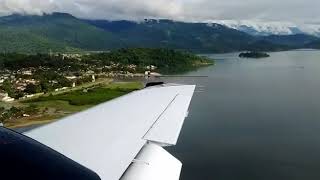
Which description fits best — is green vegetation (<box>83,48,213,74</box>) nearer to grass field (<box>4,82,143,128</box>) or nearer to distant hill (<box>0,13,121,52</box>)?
grass field (<box>4,82,143,128</box>)

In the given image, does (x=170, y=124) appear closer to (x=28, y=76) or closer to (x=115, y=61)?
(x=28, y=76)

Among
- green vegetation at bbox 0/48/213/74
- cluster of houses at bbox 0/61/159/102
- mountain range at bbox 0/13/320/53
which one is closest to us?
cluster of houses at bbox 0/61/159/102

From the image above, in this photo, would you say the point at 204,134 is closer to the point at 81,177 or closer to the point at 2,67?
the point at 81,177

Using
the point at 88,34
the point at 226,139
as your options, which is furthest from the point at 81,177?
the point at 88,34

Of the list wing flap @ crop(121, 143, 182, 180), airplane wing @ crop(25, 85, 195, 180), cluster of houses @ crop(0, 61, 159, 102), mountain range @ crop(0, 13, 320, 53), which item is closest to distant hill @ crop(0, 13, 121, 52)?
mountain range @ crop(0, 13, 320, 53)

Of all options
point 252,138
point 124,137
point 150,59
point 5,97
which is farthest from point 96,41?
point 124,137

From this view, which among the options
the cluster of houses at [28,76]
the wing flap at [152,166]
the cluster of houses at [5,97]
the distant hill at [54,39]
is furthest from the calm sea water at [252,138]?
the distant hill at [54,39]
